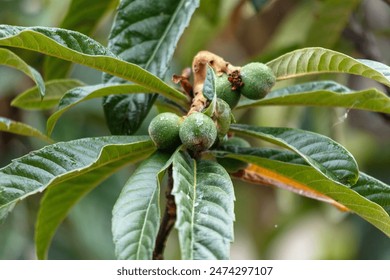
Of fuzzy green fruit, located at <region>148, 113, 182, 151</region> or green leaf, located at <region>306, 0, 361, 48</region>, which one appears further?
green leaf, located at <region>306, 0, 361, 48</region>

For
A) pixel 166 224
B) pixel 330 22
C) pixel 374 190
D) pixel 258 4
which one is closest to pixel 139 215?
pixel 166 224

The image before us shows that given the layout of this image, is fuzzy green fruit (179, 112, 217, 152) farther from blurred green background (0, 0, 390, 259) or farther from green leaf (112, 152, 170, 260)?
blurred green background (0, 0, 390, 259)

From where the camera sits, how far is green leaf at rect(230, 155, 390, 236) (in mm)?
847

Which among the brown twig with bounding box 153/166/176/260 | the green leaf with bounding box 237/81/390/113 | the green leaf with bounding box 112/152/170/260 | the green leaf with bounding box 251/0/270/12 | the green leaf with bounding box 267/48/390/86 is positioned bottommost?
the brown twig with bounding box 153/166/176/260

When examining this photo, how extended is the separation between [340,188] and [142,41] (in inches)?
15.4

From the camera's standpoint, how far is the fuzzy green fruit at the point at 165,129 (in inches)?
33.2

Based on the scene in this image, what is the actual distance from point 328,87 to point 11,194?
515mm

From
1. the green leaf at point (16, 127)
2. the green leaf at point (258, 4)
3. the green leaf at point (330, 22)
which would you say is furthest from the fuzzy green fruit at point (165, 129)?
the green leaf at point (330, 22)

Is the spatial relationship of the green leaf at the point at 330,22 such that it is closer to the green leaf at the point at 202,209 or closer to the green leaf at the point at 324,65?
the green leaf at the point at 324,65

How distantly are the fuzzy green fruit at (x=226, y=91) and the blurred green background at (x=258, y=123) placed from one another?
423 millimetres

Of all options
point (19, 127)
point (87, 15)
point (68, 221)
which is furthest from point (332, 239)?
point (19, 127)

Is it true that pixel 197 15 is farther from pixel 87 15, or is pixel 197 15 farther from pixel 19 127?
pixel 19 127

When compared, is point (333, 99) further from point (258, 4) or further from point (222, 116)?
point (258, 4)

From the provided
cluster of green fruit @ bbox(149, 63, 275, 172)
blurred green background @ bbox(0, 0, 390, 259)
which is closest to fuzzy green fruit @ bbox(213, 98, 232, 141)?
cluster of green fruit @ bbox(149, 63, 275, 172)
